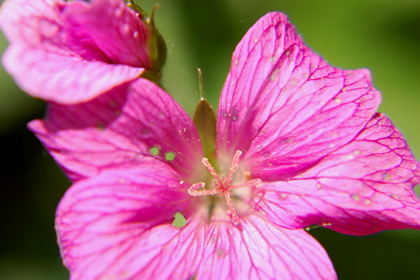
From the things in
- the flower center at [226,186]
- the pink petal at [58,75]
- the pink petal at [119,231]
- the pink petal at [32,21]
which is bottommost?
the pink petal at [119,231]

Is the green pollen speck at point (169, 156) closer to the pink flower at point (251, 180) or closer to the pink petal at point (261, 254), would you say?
the pink flower at point (251, 180)

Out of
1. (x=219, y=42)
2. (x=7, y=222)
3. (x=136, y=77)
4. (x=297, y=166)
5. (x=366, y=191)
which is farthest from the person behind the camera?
(x=219, y=42)

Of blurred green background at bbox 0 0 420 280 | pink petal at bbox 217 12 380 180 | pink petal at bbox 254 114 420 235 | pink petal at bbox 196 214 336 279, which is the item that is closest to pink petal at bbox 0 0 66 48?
pink petal at bbox 217 12 380 180

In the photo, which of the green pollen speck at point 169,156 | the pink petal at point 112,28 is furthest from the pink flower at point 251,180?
the pink petal at point 112,28

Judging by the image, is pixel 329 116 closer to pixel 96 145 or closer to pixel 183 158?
pixel 183 158

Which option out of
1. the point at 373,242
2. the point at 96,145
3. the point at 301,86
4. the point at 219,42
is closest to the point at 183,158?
the point at 96,145

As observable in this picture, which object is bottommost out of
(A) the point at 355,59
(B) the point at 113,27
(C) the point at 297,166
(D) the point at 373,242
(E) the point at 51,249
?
(E) the point at 51,249
